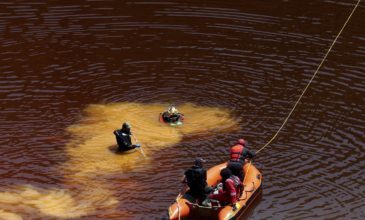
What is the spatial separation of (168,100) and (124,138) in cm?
431

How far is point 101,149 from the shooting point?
2134 cm

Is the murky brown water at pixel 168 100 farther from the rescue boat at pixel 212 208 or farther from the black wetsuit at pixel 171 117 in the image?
the rescue boat at pixel 212 208

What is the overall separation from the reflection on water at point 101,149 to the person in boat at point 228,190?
10.2 feet

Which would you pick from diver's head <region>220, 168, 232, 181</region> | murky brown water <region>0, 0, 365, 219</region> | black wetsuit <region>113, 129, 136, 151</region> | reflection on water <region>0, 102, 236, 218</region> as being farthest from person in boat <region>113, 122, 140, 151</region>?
diver's head <region>220, 168, 232, 181</region>

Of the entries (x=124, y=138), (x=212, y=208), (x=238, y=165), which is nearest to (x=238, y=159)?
(x=238, y=165)

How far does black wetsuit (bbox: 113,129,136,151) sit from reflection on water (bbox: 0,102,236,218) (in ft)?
0.84

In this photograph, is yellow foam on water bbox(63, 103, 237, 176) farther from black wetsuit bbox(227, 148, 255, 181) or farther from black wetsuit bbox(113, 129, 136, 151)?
black wetsuit bbox(227, 148, 255, 181)

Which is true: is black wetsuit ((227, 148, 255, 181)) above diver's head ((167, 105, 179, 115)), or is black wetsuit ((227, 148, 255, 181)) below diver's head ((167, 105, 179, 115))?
below

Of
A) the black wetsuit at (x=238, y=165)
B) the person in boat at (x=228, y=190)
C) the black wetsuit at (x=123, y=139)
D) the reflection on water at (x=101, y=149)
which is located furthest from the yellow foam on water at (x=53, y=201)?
the black wetsuit at (x=238, y=165)

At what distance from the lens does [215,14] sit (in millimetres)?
32625

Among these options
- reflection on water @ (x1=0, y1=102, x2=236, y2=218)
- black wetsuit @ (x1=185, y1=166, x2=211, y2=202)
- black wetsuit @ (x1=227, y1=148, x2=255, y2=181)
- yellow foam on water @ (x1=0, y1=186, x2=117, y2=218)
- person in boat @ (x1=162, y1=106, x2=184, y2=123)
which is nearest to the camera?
black wetsuit @ (x1=185, y1=166, x2=211, y2=202)

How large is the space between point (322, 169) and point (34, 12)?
19309 millimetres

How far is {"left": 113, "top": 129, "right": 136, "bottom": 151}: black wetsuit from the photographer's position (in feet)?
67.9

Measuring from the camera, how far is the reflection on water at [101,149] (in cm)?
1848
